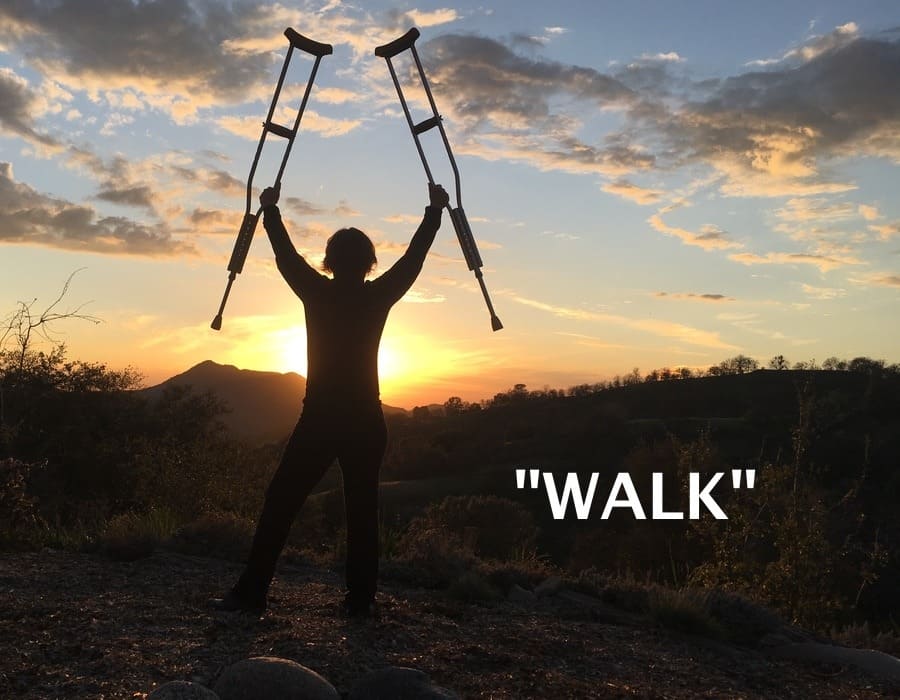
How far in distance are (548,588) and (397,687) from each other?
3577 millimetres

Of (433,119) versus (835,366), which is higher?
(835,366)

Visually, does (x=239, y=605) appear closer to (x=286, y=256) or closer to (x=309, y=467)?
(x=309, y=467)

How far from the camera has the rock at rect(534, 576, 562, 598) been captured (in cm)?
674

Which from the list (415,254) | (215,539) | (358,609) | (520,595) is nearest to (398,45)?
(415,254)

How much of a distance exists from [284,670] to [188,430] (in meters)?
19.3

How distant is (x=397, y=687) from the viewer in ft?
11.1

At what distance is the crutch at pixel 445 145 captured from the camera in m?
5.66

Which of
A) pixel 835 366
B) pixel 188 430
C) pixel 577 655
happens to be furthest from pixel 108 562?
pixel 835 366

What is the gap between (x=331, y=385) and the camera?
4.80 metres

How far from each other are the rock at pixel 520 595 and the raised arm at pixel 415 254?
286 cm

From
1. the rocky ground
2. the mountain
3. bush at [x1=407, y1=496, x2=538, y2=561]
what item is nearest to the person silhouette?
the rocky ground

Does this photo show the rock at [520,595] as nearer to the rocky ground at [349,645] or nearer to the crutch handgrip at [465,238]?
the rocky ground at [349,645]

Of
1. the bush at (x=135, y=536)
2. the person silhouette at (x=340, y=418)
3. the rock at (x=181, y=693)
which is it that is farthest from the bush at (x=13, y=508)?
the rock at (x=181, y=693)

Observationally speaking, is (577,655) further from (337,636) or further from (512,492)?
(512,492)
